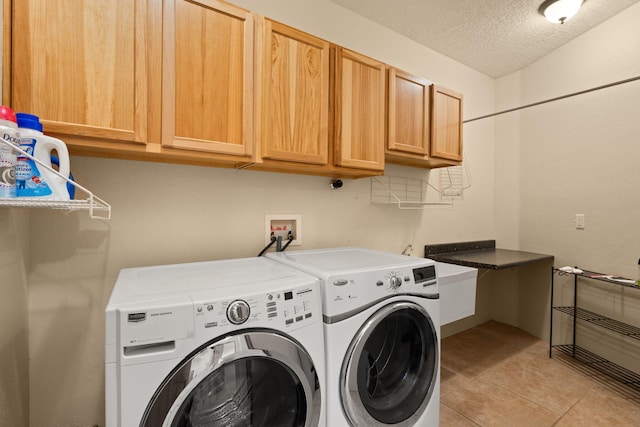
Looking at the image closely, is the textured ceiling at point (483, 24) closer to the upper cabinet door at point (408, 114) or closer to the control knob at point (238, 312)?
the upper cabinet door at point (408, 114)

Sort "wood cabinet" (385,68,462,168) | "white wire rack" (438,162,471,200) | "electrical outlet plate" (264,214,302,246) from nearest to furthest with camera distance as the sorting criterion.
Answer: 1. "electrical outlet plate" (264,214,302,246)
2. "wood cabinet" (385,68,462,168)
3. "white wire rack" (438,162,471,200)

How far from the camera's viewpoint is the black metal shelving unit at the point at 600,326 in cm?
206

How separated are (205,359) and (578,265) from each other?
2964 mm

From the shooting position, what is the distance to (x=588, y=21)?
2.27m

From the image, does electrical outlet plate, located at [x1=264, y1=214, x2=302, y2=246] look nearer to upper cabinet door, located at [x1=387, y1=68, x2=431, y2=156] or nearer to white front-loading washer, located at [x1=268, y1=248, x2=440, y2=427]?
white front-loading washer, located at [x1=268, y1=248, x2=440, y2=427]

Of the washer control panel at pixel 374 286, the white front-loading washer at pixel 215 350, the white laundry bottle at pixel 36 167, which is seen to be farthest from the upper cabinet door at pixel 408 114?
the white laundry bottle at pixel 36 167

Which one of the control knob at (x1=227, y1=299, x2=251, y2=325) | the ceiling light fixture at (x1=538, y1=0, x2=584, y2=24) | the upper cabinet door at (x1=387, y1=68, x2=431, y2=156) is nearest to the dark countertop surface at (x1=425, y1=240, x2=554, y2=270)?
the upper cabinet door at (x1=387, y1=68, x2=431, y2=156)

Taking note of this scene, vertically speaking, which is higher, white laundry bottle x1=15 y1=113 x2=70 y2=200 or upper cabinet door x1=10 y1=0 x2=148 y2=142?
upper cabinet door x1=10 y1=0 x2=148 y2=142

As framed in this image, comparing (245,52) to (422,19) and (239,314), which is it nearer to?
(239,314)

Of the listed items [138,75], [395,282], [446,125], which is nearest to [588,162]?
[446,125]

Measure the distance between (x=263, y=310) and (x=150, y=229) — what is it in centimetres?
87

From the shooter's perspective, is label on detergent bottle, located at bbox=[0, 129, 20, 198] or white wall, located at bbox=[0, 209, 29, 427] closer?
label on detergent bottle, located at bbox=[0, 129, 20, 198]

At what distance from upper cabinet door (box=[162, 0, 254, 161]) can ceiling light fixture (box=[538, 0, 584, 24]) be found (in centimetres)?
204

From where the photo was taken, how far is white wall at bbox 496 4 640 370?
7.07ft
